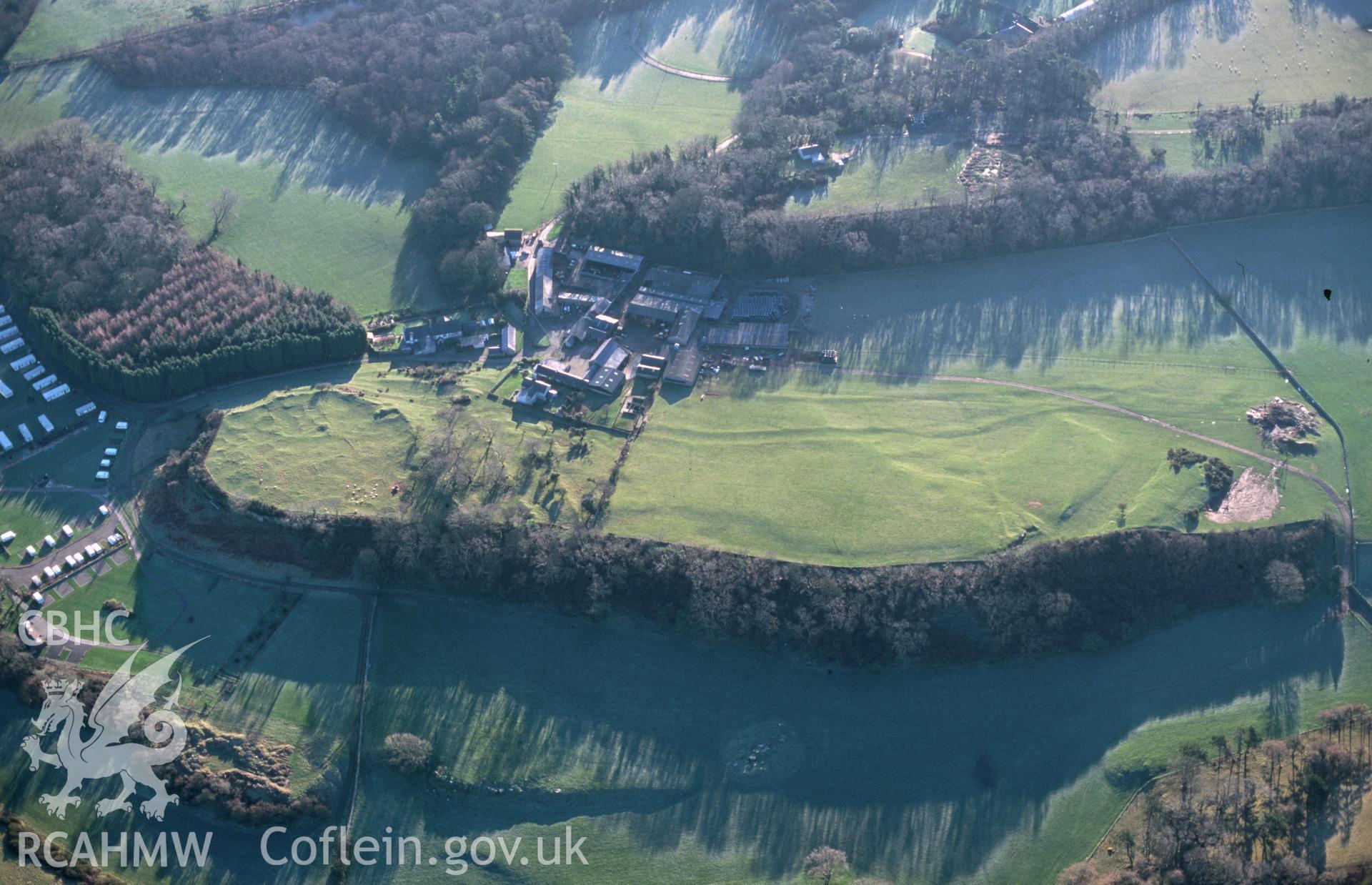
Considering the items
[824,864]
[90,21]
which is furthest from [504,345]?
[90,21]

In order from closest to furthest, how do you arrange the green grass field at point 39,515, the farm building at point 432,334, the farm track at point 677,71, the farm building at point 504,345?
the green grass field at point 39,515, the farm building at point 504,345, the farm building at point 432,334, the farm track at point 677,71

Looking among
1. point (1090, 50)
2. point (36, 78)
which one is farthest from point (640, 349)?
point (36, 78)

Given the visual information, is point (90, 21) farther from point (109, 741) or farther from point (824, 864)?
point (824, 864)

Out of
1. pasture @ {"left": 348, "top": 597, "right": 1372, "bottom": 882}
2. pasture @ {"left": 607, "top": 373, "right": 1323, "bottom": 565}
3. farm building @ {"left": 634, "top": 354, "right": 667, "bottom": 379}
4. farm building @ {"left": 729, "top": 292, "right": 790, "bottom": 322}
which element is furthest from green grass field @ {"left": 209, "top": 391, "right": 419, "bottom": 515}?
farm building @ {"left": 729, "top": 292, "right": 790, "bottom": 322}

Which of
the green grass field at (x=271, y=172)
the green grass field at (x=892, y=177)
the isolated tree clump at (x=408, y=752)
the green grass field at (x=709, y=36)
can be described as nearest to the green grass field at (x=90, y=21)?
the green grass field at (x=271, y=172)

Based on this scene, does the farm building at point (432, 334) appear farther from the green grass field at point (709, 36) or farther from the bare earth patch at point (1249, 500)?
the bare earth patch at point (1249, 500)
